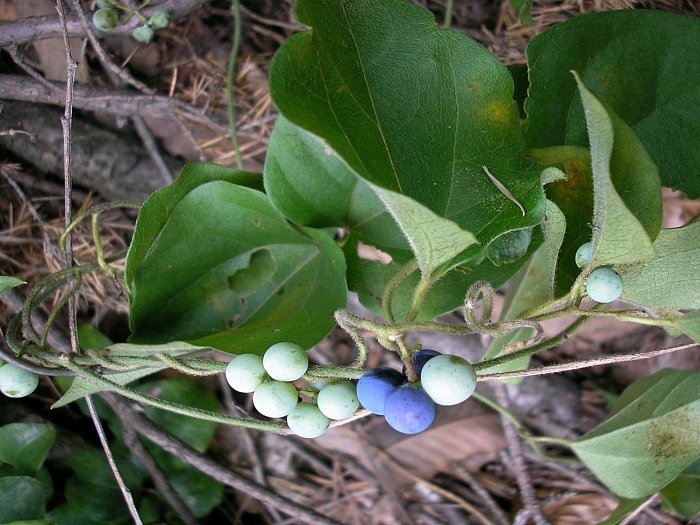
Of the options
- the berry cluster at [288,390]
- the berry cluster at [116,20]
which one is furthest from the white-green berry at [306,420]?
the berry cluster at [116,20]

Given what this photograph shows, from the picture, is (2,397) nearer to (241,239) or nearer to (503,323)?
(241,239)

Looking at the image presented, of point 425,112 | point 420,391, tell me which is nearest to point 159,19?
point 425,112

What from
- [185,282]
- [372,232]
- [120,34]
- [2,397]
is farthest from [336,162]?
[2,397]

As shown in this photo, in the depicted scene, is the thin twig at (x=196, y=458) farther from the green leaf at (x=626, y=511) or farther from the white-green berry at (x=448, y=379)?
the white-green berry at (x=448, y=379)

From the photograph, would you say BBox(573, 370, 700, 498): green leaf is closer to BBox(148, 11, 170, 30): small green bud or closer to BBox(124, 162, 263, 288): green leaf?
BBox(124, 162, 263, 288): green leaf

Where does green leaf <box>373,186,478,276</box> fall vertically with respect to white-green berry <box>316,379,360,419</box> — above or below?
above

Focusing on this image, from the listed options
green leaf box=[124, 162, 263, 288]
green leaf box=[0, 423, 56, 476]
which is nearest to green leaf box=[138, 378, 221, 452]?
green leaf box=[0, 423, 56, 476]

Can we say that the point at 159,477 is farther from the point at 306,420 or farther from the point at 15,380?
the point at 306,420
